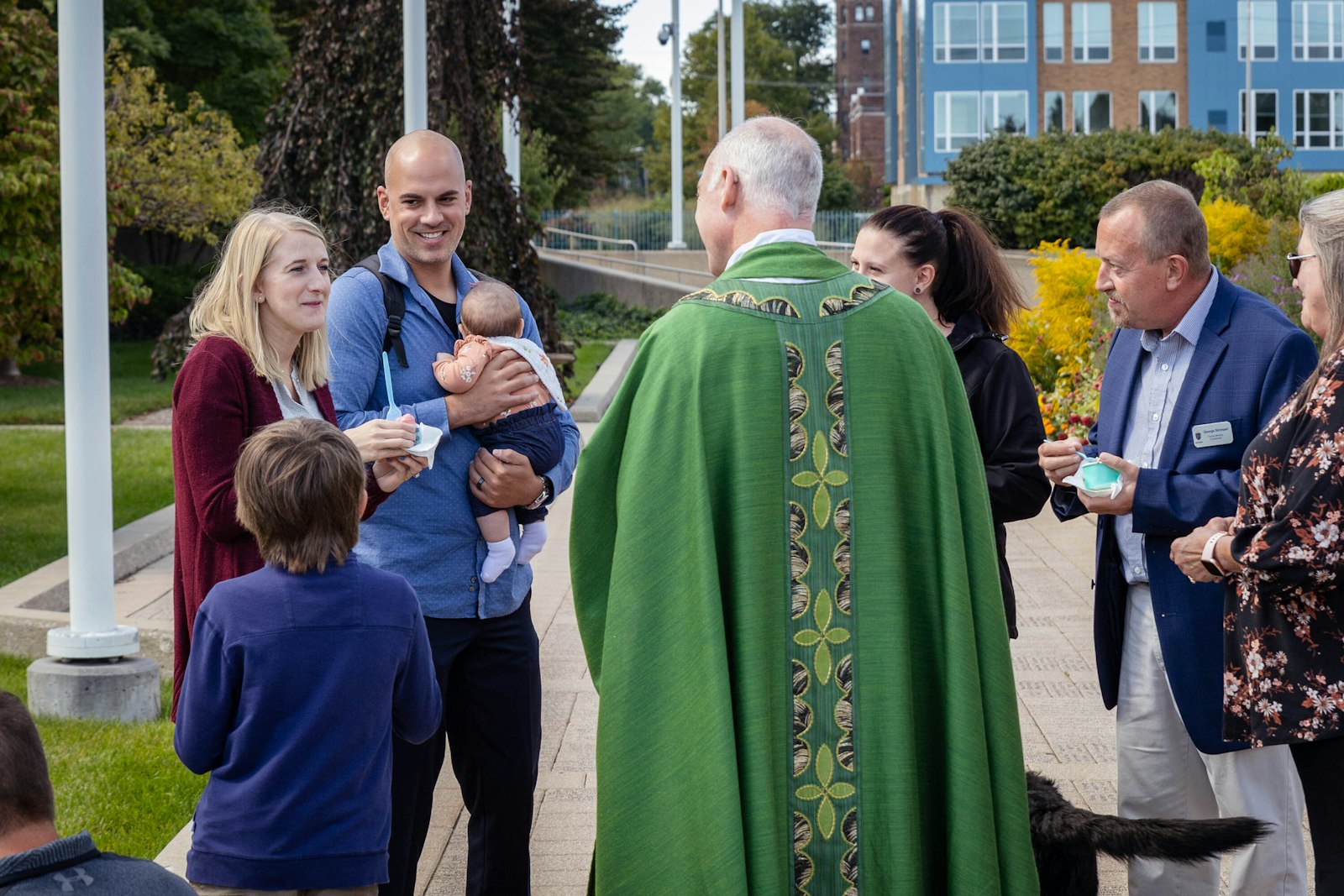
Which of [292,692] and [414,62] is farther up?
[414,62]

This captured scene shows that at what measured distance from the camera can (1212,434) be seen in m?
3.53

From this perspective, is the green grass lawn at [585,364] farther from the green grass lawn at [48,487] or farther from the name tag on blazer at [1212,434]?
the name tag on blazer at [1212,434]

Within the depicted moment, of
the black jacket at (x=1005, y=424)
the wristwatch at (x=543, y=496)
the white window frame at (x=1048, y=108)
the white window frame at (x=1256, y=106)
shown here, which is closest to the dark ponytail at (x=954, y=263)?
the black jacket at (x=1005, y=424)

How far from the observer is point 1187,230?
3.62 m

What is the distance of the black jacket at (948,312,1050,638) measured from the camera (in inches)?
152

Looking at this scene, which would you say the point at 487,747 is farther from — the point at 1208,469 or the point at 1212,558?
the point at 1208,469

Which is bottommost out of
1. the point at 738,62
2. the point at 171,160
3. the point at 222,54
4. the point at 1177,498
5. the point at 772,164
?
the point at 1177,498

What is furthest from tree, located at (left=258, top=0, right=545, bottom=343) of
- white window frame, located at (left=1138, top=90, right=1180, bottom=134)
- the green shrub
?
white window frame, located at (left=1138, top=90, right=1180, bottom=134)

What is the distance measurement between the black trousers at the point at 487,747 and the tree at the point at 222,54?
1148 inches

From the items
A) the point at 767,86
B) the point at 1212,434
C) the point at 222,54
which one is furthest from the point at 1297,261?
the point at 767,86

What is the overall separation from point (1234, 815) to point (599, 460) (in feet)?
5.95

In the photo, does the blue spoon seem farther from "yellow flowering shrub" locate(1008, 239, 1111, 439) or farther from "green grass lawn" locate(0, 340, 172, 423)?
"green grass lawn" locate(0, 340, 172, 423)

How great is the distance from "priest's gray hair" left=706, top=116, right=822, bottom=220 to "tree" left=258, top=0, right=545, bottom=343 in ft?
32.3

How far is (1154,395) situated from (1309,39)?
49947 millimetres
